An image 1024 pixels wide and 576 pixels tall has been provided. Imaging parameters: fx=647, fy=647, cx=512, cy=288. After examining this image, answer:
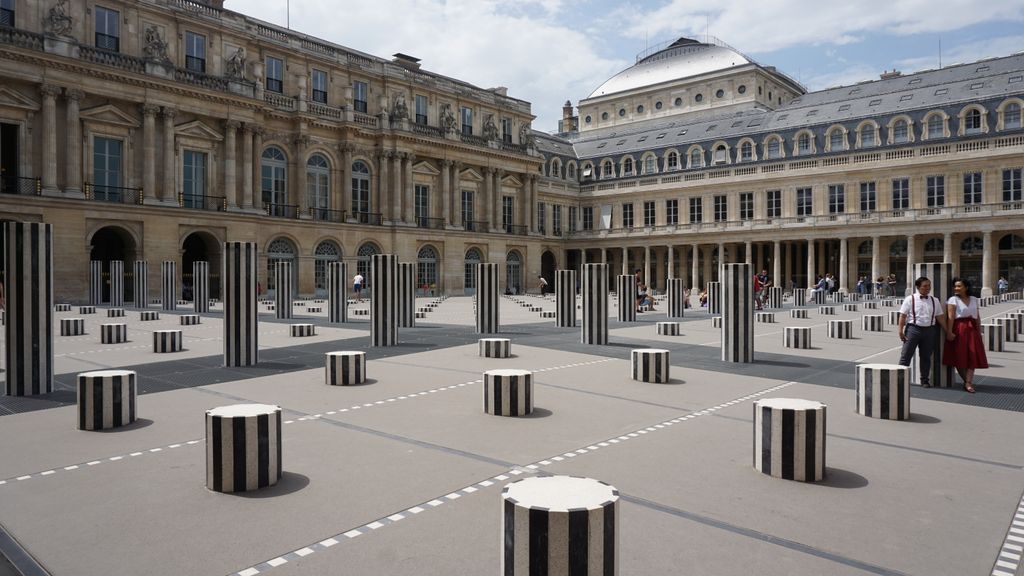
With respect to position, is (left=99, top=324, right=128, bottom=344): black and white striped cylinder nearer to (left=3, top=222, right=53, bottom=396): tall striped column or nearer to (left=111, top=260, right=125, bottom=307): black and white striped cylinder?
(left=3, top=222, right=53, bottom=396): tall striped column

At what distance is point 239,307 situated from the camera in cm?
1219

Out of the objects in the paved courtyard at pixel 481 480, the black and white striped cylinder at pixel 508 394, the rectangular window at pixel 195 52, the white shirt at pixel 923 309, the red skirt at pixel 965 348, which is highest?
the rectangular window at pixel 195 52

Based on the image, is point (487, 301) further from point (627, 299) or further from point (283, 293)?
point (283, 293)

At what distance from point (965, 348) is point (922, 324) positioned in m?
0.68

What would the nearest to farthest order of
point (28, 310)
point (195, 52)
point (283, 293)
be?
point (28, 310)
point (283, 293)
point (195, 52)

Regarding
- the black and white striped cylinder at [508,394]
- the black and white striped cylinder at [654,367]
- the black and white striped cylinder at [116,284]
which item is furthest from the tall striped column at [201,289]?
the black and white striped cylinder at [508,394]

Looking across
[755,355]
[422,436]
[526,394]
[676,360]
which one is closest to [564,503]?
[422,436]

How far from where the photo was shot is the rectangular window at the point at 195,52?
37116mm

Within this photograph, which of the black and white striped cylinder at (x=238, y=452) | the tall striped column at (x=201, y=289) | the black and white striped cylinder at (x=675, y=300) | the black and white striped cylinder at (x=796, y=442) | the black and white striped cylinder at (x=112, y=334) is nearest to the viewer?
the black and white striped cylinder at (x=238, y=452)

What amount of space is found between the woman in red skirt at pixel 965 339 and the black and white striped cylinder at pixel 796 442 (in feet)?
19.0

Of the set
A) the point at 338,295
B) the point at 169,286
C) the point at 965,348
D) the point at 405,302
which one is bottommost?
the point at 965,348

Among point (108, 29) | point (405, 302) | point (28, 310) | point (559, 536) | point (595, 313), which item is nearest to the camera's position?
point (559, 536)

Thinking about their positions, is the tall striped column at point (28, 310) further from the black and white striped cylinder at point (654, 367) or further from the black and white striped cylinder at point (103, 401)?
the black and white striped cylinder at point (654, 367)

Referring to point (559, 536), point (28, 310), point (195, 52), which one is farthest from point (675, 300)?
Result: point (195, 52)
